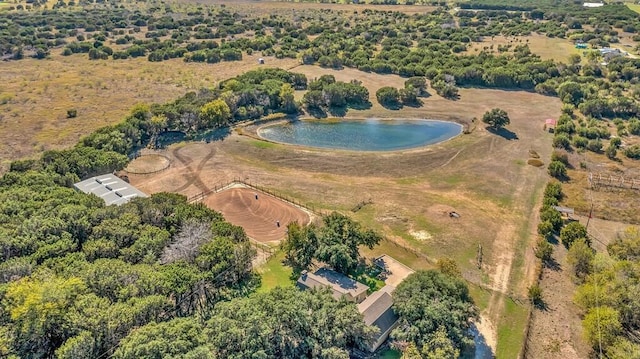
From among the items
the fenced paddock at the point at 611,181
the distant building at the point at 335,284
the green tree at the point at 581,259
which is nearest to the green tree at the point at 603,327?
the green tree at the point at 581,259

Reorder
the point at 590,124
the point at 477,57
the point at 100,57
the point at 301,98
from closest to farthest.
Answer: the point at 590,124, the point at 301,98, the point at 477,57, the point at 100,57

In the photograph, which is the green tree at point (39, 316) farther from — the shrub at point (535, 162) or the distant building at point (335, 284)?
the shrub at point (535, 162)

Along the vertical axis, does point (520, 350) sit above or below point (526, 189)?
below

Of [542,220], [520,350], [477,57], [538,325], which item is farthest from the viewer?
[477,57]

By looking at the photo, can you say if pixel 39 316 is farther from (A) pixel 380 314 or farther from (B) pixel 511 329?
(B) pixel 511 329

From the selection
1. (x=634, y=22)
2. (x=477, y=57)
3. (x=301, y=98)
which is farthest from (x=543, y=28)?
(x=301, y=98)

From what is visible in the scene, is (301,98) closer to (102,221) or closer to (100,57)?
(102,221)

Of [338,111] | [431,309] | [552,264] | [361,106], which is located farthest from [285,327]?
[361,106]

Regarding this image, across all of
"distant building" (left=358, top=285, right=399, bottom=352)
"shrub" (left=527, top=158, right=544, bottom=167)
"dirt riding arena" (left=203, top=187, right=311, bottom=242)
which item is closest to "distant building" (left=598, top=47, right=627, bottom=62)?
"shrub" (left=527, top=158, right=544, bottom=167)
